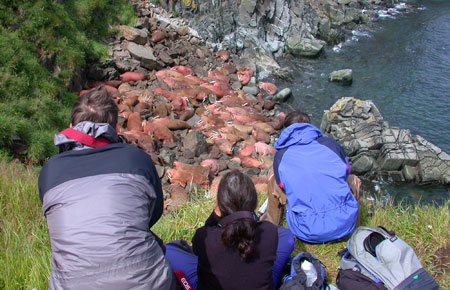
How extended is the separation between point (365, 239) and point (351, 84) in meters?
15.1

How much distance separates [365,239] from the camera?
3742mm

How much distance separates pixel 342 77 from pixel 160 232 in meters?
15.1

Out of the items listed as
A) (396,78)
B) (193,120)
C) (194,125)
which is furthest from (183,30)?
(396,78)

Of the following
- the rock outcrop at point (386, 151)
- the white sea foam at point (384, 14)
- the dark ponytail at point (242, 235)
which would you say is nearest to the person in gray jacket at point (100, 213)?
the dark ponytail at point (242, 235)

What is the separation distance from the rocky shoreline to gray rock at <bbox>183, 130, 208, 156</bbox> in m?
0.03

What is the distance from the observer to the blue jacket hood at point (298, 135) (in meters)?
4.40

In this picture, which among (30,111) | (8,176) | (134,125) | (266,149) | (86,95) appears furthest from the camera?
(266,149)

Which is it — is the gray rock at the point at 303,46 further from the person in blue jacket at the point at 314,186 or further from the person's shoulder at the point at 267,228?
the person's shoulder at the point at 267,228

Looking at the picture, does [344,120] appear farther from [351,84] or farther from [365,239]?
[365,239]

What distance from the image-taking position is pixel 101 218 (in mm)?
2350

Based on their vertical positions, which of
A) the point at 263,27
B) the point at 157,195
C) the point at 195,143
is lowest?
the point at 195,143

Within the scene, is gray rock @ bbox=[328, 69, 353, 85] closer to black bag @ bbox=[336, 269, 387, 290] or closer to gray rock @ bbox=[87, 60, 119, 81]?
gray rock @ bbox=[87, 60, 119, 81]

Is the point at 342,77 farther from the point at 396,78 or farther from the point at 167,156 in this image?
the point at 167,156

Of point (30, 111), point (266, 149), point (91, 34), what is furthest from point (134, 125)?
point (91, 34)
